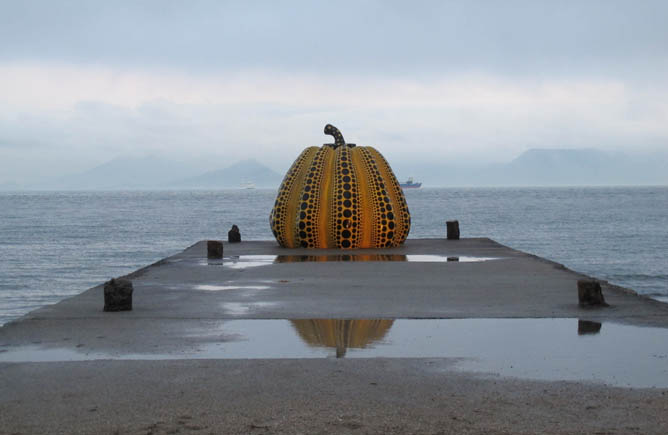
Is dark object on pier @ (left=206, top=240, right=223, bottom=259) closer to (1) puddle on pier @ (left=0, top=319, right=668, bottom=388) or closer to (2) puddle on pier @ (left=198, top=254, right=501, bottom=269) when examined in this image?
(2) puddle on pier @ (left=198, top=254, right=501, bottom=269)

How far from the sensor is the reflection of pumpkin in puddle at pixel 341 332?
9287mm

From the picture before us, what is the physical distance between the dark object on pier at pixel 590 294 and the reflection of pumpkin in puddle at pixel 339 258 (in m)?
7.92

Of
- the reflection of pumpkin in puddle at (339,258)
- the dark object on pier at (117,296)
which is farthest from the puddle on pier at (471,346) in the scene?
the reflection of pumpkin in puddle at (339,258)

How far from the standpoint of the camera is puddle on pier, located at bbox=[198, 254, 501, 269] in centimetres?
1884

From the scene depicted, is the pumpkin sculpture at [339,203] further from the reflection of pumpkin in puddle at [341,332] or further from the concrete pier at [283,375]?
the reflection of pumpkin in puddle at [341,332]

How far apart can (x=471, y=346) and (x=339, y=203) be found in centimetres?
1262

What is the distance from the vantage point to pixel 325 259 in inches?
A: 759

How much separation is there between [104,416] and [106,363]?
1.86 meters

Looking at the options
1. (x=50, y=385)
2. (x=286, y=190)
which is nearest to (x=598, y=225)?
(x=286, y=190)

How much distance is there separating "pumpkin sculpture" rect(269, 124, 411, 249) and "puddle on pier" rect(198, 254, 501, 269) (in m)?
1.74

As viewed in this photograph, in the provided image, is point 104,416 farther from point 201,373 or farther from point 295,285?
point 295,285

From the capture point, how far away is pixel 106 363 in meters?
8.32

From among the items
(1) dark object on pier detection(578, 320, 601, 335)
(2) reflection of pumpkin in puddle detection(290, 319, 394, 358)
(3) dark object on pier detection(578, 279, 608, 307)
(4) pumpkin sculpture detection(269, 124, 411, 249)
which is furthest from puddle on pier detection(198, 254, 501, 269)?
(1) dark object on pier detection(578, 320, 601, 335)

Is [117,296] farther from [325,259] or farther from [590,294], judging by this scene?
[325,259]
